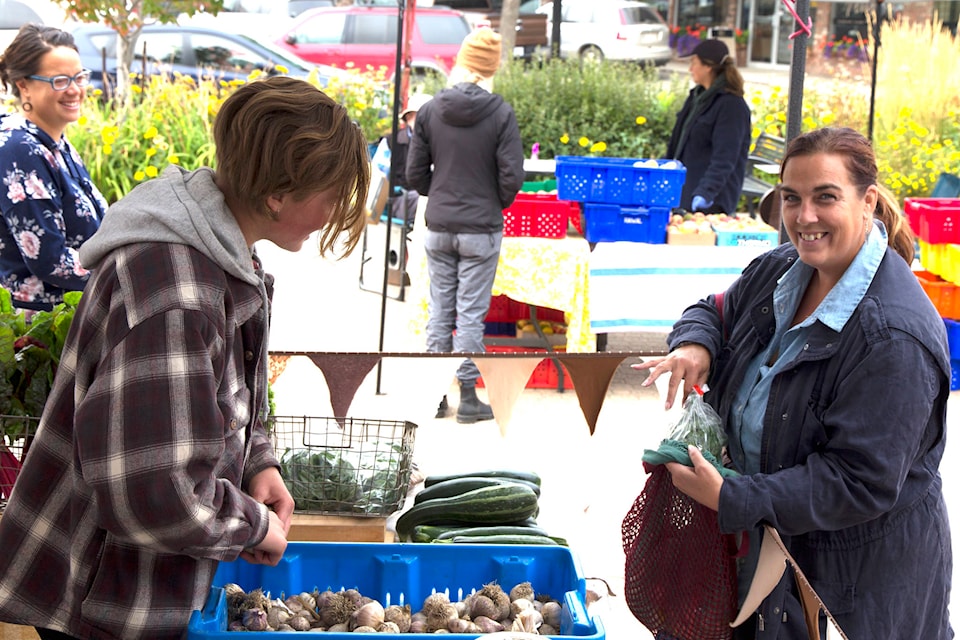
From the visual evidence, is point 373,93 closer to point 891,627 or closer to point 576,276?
point 576,276

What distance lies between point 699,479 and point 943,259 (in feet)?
17.4

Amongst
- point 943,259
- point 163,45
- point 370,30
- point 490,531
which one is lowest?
point 490,531

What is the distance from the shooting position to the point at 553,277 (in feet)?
22.5

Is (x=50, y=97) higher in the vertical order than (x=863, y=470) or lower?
higher

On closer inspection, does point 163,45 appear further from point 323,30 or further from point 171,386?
point 171,386

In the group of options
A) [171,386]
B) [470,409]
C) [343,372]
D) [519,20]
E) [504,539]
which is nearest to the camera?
[171,386]

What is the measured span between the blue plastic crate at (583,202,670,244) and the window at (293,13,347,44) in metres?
12.0

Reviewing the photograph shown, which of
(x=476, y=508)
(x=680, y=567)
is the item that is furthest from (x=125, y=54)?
(x=680, y=567)

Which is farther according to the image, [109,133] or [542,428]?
[109,133]

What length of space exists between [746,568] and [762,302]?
62 centimetres

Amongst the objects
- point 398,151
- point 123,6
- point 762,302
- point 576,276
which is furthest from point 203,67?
point 762,302

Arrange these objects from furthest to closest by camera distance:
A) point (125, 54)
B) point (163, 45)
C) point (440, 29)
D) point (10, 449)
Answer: point (440, 29), point (163, 45), point (125, 54), point (10, 449)

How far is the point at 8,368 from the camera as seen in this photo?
312 cm

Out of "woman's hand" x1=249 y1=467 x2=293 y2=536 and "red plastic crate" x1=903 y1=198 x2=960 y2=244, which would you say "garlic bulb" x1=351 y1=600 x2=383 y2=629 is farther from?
"red plastic crate" x1=903 y1=198 x2=960 y2=244
